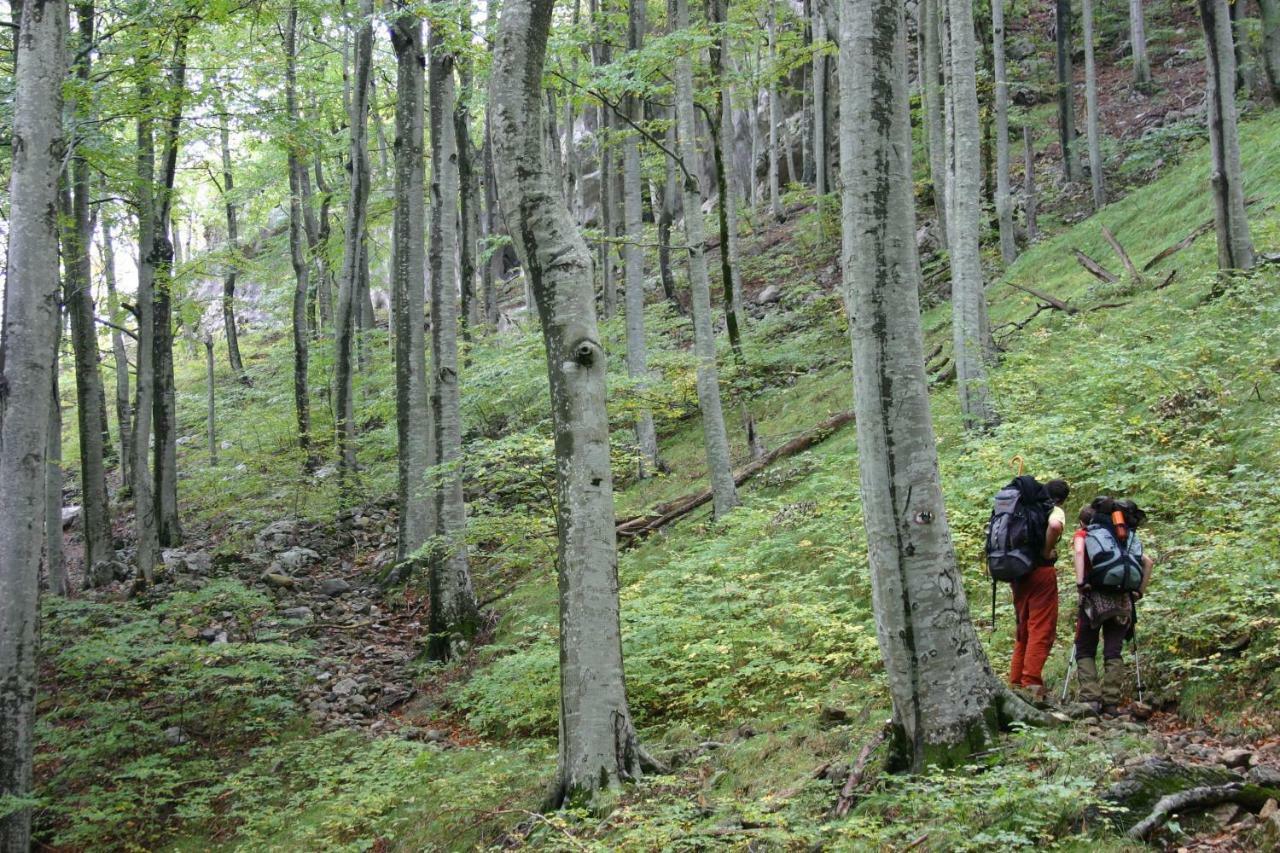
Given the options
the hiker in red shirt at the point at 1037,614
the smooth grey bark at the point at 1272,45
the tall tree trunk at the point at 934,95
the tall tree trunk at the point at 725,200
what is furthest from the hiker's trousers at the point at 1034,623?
the smooth grey bark at the point at 1272,45

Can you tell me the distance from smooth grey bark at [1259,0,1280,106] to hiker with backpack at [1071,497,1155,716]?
18.9 meters

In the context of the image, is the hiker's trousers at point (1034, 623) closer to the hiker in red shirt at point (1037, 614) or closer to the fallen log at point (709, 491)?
the hiker in red shirt at point (1037, 614)

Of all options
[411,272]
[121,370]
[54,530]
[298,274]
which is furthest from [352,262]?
[121,370]

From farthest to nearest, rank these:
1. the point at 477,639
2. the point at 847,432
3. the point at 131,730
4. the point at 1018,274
Result: the point at 1018,274, the point at 847,432, the point at 477,639, the point at 131,730

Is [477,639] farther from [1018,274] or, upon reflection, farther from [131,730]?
[1018,274]

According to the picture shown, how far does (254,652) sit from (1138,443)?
365 inches

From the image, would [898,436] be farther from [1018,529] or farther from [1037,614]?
[1037,614]

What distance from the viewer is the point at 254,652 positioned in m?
9.47

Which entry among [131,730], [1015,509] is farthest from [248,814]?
[1015,509]

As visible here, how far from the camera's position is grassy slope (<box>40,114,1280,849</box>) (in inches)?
167

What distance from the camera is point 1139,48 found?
24.4 meters

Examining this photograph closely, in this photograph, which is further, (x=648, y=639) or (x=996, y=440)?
(x=996, y=440)

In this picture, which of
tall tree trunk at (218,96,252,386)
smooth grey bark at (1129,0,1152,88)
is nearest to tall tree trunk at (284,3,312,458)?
tall tree trunk at (218,96,252,386)

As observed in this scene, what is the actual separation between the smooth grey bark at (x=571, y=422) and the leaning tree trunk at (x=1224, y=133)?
353 inches
